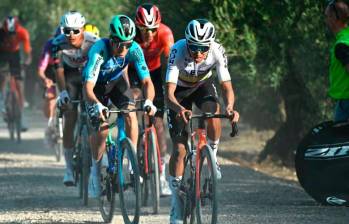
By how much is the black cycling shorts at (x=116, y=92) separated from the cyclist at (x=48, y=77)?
3.62 metres

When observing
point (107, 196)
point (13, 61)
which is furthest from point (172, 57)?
point (13, 61)

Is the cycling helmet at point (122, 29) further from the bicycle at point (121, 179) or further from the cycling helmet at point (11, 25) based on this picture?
the cycling helmet at point (11, 25)

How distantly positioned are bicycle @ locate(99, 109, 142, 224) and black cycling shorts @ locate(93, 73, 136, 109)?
0.30 metres

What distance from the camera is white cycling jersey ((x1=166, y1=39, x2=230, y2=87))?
9.66 meters

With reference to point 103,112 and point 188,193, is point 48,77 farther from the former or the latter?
point 188,193

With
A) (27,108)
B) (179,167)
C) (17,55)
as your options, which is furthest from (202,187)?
(27,108)

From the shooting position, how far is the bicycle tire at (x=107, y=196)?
33.5ft

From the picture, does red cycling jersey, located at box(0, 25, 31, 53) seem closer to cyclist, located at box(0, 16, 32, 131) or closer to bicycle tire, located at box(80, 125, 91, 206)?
cyclist, located at box(0, 16, 32, 131)

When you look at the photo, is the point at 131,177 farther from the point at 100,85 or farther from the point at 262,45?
the point at 262,45

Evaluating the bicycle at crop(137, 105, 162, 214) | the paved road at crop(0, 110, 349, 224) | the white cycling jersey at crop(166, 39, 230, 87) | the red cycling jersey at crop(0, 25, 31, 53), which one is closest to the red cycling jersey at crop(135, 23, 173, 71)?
the bicycle at crop(137, 105, 162, 214)

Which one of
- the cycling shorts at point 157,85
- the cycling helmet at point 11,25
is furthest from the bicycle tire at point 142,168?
the cycling helmet at point 11,25

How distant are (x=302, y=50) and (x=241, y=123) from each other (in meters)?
8.12

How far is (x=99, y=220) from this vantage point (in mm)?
10594

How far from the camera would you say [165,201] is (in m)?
11.8
